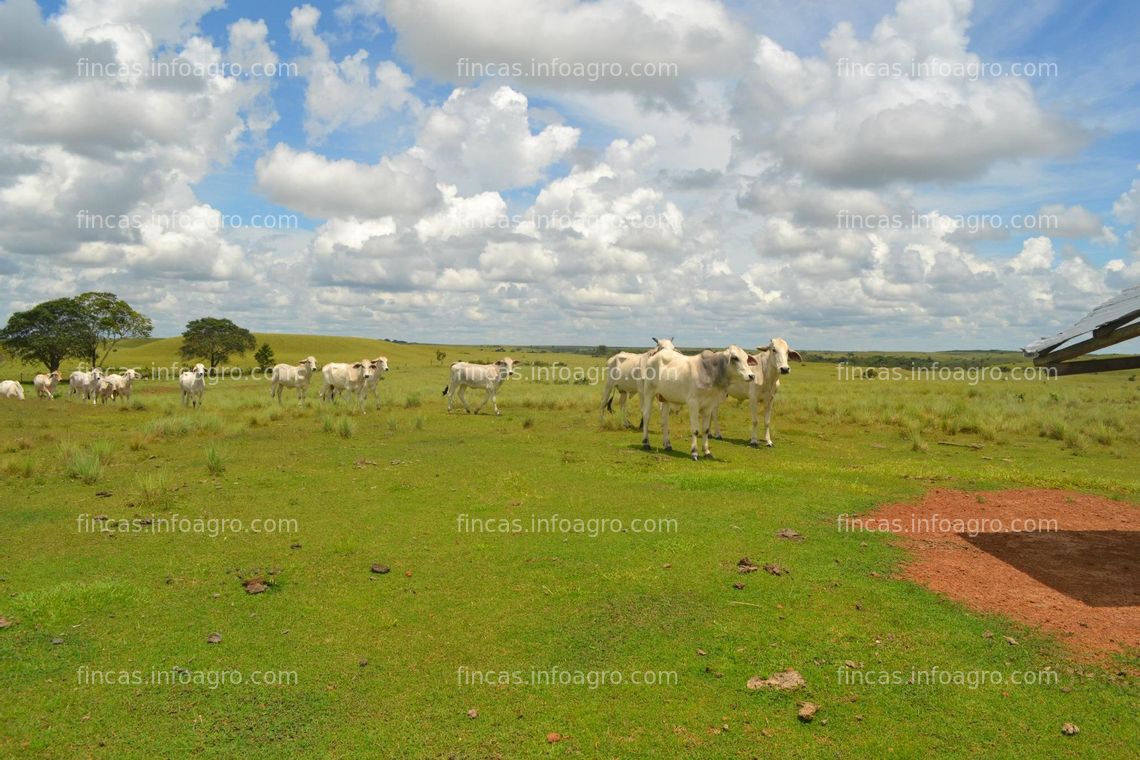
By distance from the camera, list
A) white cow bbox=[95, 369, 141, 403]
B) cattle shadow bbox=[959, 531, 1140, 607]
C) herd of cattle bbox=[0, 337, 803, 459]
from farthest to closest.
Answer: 1. white cow bbox=[95, 369, 141, 403]
2. herd of cattle bbox=[0, 337, 803, 459]
3. cattle shadow bbox=[959, 531, 1140, 607]

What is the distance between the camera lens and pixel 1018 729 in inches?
196

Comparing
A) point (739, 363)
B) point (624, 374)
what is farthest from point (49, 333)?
point (739, 363)

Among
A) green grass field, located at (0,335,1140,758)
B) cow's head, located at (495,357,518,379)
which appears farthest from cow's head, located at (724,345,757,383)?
cow's head, located at (495,357,518,379)

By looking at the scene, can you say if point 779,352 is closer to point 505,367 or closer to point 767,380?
point 767,380

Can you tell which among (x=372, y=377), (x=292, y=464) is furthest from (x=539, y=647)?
(x=372, y=377)

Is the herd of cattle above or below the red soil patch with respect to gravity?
above

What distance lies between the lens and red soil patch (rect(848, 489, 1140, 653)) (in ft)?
22.2

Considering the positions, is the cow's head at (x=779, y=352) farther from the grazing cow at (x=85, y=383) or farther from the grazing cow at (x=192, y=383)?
the grazing cow at (x=85, y=383)

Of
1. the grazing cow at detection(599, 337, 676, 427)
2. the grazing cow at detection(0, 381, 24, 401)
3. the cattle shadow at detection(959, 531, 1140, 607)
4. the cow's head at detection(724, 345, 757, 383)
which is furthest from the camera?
the grazing cow at detection(0, 381, 24, 401)

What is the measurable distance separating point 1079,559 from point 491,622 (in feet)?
25.1

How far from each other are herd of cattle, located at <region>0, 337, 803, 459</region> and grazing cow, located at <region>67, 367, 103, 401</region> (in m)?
0.10

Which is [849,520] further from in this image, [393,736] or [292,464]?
[292,464]

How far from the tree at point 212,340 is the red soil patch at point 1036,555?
2839 inches

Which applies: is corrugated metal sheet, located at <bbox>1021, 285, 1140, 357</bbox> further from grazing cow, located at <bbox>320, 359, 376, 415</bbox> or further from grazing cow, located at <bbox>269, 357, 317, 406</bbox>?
grazing cow, located at <bbox>269, 357, 317, 406</bbox>
